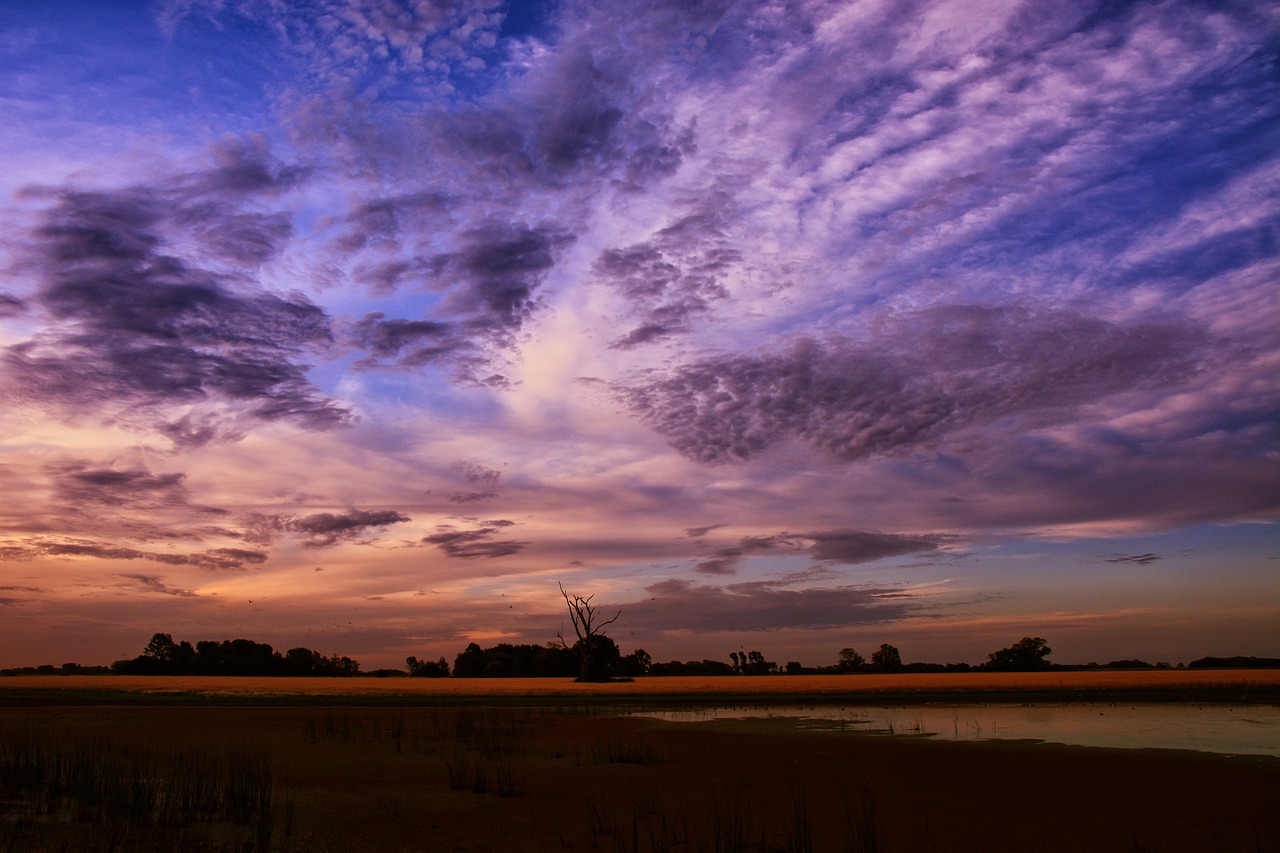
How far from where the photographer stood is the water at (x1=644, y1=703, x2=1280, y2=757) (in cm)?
2222

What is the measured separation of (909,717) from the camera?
3212cm

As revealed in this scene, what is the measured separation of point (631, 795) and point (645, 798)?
1.08 feet

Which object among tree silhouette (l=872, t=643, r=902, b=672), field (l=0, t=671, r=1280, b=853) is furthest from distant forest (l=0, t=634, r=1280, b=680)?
field (l=0, t=671, r=1280, b=853)

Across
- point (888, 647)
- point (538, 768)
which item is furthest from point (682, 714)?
point (888, 647)

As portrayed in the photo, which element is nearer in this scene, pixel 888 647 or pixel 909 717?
pixel 909 717

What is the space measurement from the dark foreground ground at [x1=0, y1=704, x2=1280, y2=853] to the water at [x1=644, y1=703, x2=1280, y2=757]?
9.88ft

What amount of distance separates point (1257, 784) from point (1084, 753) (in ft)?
16.4

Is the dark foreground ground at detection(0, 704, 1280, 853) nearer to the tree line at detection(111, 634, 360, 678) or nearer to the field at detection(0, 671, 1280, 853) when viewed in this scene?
the field at detection(0, 671, 1280, 853)

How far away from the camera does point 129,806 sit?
11812 millimetres

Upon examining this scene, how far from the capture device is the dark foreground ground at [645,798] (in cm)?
1062

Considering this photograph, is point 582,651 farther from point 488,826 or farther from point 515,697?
point 488,826

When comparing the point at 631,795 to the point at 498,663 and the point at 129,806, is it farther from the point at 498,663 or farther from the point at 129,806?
the point at 498,663

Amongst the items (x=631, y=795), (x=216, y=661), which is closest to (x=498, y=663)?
(x=216, y=661)

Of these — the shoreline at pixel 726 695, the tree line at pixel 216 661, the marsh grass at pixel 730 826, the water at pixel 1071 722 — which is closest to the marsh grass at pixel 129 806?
the marsh grass at pixel 730 826
